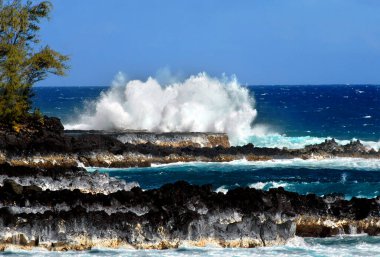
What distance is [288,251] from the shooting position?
18.5 metres

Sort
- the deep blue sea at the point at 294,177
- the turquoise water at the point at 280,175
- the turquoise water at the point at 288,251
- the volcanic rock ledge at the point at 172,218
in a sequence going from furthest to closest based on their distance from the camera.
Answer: the turquoise water at the point at 280,175 < the deep blue sea at the point at 294,177 < the volcanic rock ledge at the point at 172,218 < the turquoise water at the point at 288,251

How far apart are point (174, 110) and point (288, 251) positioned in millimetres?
41061

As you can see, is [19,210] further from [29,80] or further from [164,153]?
[29,80]

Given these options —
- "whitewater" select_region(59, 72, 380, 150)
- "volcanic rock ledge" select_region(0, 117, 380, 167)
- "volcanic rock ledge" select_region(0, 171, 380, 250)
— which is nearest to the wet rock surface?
"volcanic rock ledge" select_region(0, 171, 380, 250)

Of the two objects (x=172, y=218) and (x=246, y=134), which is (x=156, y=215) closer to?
(x=172, y=218)

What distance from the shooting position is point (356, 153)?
1715 inches

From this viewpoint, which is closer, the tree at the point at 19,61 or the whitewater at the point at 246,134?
the whitewater at the point at 246,134

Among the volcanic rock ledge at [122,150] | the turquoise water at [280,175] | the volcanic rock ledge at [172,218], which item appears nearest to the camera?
the volcanic rock ledge at [172,218]

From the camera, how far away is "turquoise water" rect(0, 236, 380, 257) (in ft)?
58.1

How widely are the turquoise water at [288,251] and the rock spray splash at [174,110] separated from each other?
38050 millimetres

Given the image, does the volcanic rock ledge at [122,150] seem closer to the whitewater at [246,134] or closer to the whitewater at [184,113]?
the whitewater at [246,134]

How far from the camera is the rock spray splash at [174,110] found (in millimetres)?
58938

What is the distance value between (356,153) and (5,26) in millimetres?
18473

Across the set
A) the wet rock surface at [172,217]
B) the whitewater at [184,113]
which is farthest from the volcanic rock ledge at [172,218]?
the whitewater at [184,113]
